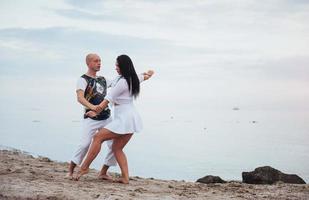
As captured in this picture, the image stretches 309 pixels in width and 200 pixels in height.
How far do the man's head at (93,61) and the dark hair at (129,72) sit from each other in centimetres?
46

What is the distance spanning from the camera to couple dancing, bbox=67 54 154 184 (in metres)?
8.67

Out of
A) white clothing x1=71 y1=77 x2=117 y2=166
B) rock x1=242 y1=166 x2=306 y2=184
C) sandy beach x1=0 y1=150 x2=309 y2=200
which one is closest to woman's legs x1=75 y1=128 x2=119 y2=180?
white clothing x1=71 y1=77 x2=117 y2=166

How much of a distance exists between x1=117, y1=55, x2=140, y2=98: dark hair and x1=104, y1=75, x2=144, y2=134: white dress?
0.08 meters

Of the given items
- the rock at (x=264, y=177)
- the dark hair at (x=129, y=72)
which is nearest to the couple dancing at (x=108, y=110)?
the dark hair at (x=129, y=72)

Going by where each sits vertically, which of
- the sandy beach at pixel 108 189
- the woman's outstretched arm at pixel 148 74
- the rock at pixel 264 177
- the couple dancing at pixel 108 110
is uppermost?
the woman's outstretched arm at pixel 148 74

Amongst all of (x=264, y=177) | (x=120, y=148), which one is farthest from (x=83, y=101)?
(x=264, y=177)

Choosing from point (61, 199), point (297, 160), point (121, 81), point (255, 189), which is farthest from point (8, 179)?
point (297, 160)

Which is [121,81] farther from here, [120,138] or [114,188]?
[114,188]

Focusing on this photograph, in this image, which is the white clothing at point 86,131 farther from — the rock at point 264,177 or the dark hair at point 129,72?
the rock at point 264,177

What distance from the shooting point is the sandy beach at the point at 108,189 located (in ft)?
25.0

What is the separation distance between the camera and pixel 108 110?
9.08 meters

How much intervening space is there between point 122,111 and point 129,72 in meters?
0.68

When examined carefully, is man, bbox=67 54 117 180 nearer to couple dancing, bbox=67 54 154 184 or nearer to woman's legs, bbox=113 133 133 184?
couple dancing, bbox=67 54 154 184

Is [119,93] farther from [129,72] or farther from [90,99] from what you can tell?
[90,99]
